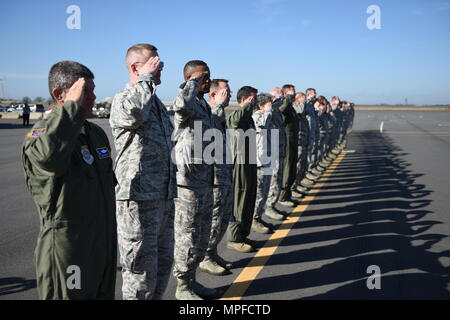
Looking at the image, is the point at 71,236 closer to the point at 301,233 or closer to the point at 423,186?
the point at 301,233

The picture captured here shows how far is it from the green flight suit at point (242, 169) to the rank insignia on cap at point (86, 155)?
2.81 m

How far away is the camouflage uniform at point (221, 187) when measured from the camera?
395cm

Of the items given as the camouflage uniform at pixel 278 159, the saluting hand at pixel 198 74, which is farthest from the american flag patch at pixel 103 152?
the camouflage uniform at pixel 278 159

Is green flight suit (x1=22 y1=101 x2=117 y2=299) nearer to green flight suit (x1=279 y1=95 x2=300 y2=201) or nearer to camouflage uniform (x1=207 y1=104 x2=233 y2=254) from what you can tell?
camouflage uniform (x1=207 y1=104 x2=233 y2=254)

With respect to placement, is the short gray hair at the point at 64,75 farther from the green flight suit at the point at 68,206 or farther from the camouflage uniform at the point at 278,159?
the camouflage uniform at the point at 278,159

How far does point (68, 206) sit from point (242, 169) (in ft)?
10.0

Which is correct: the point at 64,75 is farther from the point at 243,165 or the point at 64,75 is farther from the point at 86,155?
the point at 243,165

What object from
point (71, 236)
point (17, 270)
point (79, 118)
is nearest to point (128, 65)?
point (79, 118)

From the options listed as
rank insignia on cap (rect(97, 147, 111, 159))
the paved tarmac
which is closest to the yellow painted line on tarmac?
the paved tarmac

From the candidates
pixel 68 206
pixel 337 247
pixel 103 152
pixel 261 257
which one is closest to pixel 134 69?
pixel 103 152

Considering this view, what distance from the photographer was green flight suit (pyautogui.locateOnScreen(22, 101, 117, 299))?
5.91ft

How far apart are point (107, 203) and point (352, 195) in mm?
7224

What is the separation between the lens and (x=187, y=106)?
3.42 m
